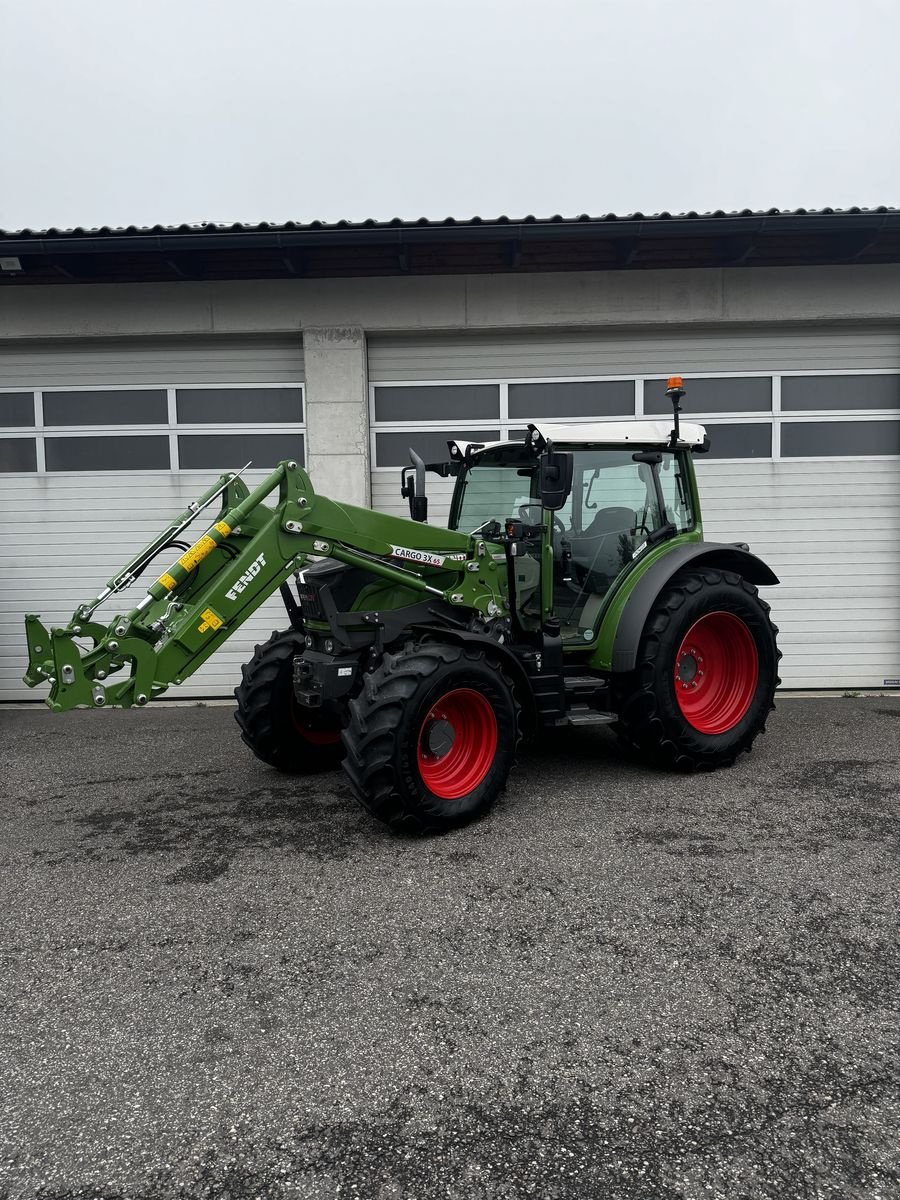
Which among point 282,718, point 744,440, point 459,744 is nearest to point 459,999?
point 459,744

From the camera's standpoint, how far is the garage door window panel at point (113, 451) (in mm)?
7797

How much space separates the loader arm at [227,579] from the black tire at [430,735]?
0.59 metres

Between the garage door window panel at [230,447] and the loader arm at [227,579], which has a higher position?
the garage door window panel at [230,447]

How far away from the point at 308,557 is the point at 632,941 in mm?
2460

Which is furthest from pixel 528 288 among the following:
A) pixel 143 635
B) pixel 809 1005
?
pixel 809 1005

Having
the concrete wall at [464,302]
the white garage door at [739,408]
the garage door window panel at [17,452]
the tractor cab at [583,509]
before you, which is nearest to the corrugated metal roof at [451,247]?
the concrete wall at [464,302]

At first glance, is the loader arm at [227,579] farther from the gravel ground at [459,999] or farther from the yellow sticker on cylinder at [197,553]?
the gravel ground at [459,999]

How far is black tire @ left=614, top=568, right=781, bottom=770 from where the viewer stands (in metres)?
4.76

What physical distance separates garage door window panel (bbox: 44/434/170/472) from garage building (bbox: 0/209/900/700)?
2 cm

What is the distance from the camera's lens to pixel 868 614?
7.89m

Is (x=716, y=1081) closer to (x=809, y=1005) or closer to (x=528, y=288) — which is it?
(x=809, y=1005)

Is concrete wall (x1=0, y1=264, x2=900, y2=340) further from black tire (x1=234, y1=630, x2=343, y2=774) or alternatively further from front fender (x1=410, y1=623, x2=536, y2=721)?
front fender (x1=410, y1=623, x2=536, y2=721)

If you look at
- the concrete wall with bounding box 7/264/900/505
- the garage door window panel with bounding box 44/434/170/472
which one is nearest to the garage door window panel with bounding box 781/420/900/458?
the concrete wall with bounding box 7/264/900/505

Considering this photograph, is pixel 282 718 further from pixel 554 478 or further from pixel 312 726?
pixel 554 478
